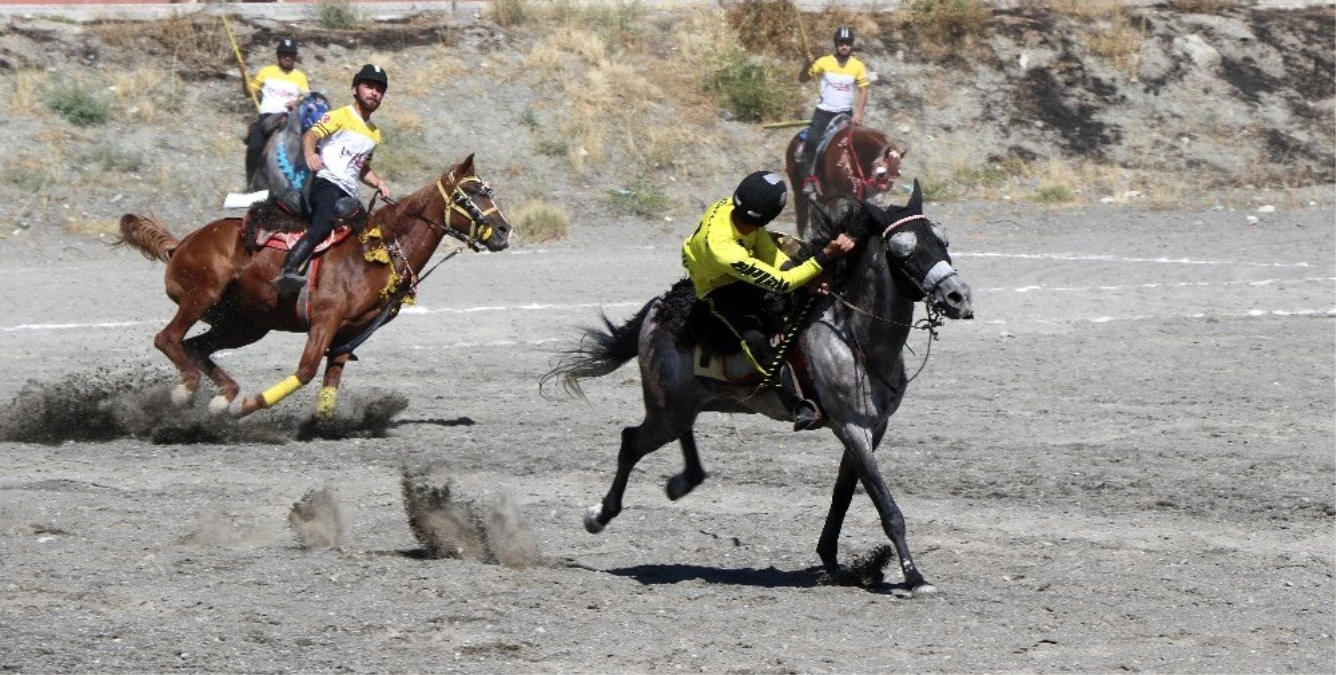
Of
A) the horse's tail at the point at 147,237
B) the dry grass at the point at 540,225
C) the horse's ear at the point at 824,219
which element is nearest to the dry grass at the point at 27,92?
the dry grass at the point at 540,225

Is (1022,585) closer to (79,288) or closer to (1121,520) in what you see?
(1121,520)

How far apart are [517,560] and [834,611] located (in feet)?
5.78

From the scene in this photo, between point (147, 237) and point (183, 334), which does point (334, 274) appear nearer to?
point (183, 334)

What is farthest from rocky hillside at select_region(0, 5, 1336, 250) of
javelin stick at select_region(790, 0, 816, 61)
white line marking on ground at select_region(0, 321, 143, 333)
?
white line marking on ground at select_region(0, 321, 143, 333)

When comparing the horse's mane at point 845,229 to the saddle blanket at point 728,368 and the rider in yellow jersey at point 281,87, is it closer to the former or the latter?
the saddle blanket at point 728,368

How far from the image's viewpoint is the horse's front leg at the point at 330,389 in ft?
43.0

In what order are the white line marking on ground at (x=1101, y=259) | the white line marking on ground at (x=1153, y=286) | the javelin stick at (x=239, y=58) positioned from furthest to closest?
the javelin stick at (x=239, y=58), the white line marking on ground at (x=1101, y=259), the white line marking on ground at (x=1153, y=286)

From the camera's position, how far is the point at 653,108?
27500mm

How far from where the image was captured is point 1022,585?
9.26m

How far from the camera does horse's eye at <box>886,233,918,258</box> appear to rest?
882 cm

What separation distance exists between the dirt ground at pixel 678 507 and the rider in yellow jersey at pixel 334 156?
49.4 inches

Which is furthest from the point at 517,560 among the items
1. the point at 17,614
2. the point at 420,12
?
the point at 420,12

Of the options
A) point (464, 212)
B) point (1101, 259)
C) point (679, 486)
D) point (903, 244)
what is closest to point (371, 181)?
point (464, 212)

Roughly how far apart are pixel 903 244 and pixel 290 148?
1161 centimetres
